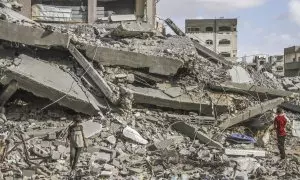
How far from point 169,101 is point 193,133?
1346 mm

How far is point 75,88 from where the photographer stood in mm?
12969

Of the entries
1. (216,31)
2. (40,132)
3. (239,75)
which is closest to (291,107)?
(239,75)

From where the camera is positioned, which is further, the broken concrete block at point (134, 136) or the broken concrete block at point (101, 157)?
the broken concrete block at point (134, 136)

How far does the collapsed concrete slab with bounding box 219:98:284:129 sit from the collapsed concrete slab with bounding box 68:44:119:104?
292cm

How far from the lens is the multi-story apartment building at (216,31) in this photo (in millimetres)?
58562

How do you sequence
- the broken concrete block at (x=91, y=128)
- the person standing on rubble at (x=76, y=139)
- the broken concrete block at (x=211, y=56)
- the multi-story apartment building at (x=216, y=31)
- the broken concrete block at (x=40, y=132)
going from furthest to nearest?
the multi-story apartment building at (x=216, y=31) < the broken concrete block at (x=211, y=56) < the broken concrete block at (x=91, y=128) < the broken concrete block at (x=40, y=132) < the person standing on rubble at (x=76, y=139)

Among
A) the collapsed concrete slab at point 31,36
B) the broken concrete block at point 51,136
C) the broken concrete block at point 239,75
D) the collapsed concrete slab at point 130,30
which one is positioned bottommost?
the broken concrete block at point 51,136

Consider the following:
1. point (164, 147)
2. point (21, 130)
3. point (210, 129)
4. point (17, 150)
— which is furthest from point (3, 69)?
point (210, 129)

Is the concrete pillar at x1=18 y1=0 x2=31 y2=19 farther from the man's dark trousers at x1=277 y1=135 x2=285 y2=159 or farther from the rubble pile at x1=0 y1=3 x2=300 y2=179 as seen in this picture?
the man's dark trousers at x1=277 y1=135 x2=285 y2=159

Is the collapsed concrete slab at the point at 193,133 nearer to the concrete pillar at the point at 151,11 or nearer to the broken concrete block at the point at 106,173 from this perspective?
the broken concrete block at the point at 106,173

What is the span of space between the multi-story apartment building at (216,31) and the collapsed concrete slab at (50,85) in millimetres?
46051

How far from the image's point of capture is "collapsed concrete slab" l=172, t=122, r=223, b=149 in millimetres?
12338

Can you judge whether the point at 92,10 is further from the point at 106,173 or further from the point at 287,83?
the point at 106,173

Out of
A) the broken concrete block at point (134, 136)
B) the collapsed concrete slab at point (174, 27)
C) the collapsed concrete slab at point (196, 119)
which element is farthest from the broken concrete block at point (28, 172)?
the collapsed concrete slab at point (174, 27)
